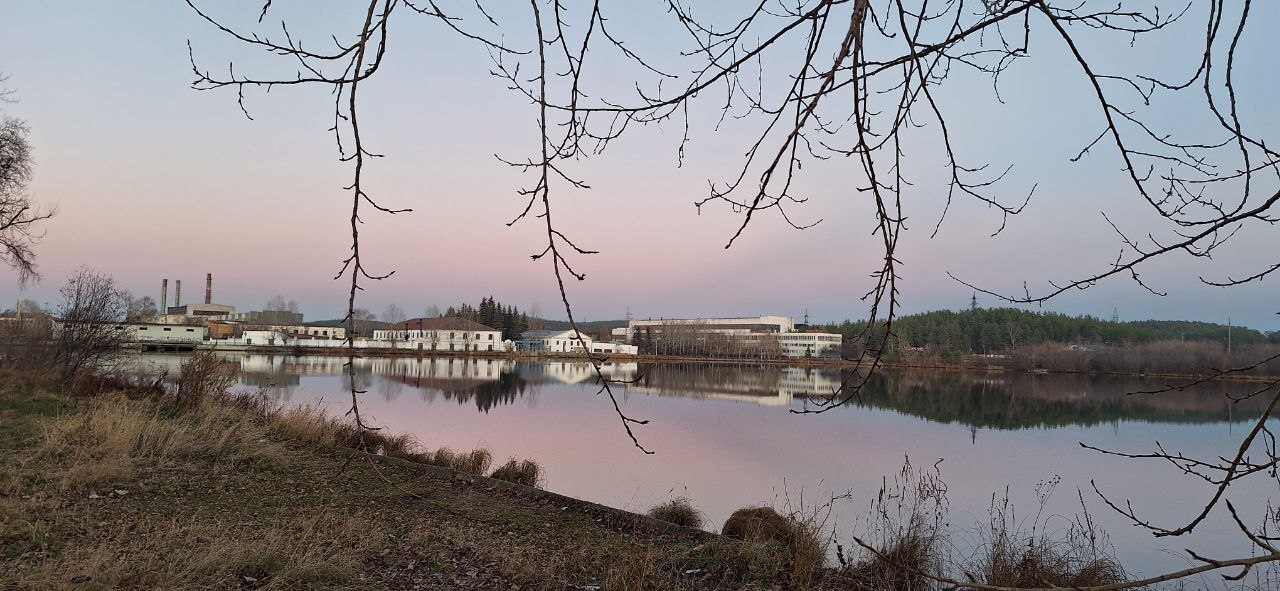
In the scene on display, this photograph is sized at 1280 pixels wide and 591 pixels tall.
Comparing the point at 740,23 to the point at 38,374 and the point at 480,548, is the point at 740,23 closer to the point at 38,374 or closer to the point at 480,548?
the point at 480,548

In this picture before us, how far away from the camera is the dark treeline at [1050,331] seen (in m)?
81.0

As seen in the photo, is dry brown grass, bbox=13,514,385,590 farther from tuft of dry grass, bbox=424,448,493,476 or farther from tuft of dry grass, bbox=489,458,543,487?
tuft of dry grass, bbox=424,448,493,476

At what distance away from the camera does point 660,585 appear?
5777mm

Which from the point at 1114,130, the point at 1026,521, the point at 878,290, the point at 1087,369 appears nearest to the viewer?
the point at 878,290

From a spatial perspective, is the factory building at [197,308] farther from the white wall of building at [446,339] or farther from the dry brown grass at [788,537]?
the dry brown grass at [788,537]

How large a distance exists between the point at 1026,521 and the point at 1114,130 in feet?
40.9

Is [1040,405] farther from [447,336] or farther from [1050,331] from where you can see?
[1050,331]

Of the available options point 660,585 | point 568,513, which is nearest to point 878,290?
point 660,585

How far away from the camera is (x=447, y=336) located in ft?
281

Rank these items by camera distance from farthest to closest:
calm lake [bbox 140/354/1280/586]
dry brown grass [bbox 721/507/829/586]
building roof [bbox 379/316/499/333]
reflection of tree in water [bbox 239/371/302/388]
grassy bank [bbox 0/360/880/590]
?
building roof [bbox 379/316/499/333] < reflection of tree in water [bbox 239/371/302/388] < calm lake [bbox 140/354/1280/586] < dry brown grass [bbox 721/507/829/586] < grassy bank [bbox 0/360/880/590]

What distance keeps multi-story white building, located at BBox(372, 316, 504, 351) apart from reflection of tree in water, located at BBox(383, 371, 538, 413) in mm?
39459

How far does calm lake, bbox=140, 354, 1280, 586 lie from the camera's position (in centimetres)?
1244

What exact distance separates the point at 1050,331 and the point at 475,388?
9537 cm

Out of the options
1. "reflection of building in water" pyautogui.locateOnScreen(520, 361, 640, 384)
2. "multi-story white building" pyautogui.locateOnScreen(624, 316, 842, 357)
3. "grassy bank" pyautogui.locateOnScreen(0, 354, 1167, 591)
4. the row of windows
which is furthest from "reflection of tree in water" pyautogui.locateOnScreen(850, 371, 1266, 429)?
the row of windows
